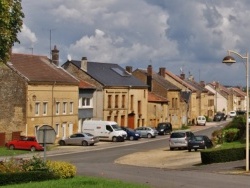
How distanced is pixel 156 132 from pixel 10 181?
58333mm

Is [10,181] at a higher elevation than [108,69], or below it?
below

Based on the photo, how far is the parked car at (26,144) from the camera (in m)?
55.6

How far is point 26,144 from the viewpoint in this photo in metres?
56.0

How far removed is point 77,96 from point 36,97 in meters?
9.37

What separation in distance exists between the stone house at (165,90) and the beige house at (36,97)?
27.8 metres

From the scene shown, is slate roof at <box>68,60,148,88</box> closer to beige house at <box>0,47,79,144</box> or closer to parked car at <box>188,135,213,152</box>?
beige house at <box>0,47,79,144</box>

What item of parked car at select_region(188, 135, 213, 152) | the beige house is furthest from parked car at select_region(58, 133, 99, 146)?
parked car at select_region(188, 135, 213, 152)

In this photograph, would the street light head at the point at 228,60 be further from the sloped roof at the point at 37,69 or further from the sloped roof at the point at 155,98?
the sloped roof at the point at 155,98

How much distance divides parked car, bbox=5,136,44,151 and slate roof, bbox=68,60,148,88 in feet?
70.1

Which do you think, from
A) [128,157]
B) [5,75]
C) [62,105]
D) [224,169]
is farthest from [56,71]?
[224,169]

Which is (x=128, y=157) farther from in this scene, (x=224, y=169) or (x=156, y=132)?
(x=156, y=132)

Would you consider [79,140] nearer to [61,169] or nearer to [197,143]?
[197,143]

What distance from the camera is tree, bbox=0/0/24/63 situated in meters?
29.7

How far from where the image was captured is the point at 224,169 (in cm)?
3284
